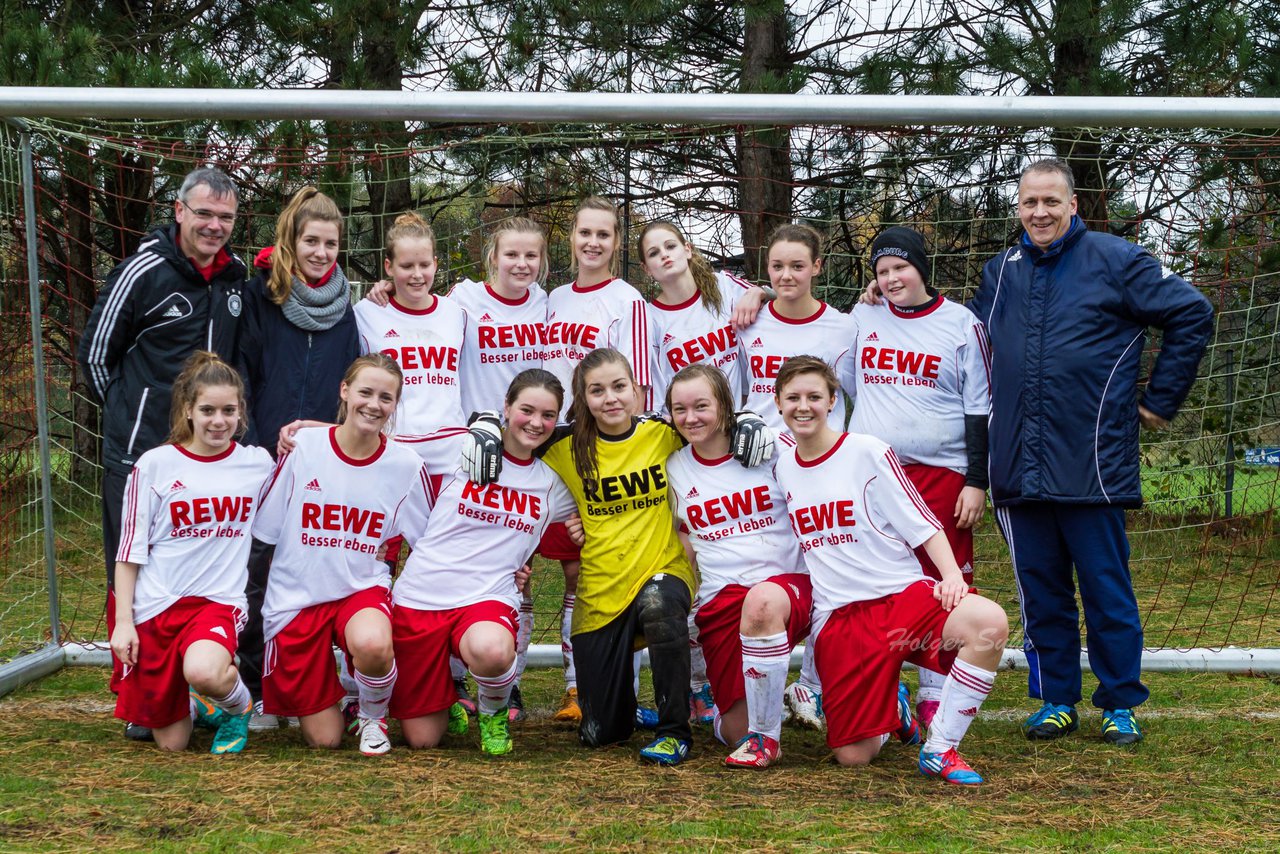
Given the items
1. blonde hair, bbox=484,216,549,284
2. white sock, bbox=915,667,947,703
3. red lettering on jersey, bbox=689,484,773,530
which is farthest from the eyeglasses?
white sock, bbox=915,667,947,703

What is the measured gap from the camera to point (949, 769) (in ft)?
10.5

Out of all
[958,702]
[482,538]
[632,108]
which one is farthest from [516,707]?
[632,108]

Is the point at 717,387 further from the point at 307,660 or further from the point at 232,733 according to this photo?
the point at 232,733

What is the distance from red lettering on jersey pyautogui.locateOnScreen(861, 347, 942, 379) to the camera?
3.88 meters

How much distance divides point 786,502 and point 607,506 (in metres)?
0.57

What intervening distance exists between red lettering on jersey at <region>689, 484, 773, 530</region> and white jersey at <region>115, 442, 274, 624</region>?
1421 mm

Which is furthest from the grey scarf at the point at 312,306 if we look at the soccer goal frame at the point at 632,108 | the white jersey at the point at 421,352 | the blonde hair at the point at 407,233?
the soccer goal frame at the point at 632,108

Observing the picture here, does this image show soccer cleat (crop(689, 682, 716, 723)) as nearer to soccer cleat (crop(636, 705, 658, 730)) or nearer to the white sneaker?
soccer cleat (crop(636, 705, 658, 730))

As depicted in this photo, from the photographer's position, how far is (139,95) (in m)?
4.25

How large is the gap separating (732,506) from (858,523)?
402 millimetres

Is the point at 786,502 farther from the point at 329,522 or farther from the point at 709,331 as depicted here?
the point at 329,522

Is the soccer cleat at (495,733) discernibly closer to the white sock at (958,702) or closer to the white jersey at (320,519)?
the white jersey at (320,519)

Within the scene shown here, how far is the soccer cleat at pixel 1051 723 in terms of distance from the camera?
12.2 feet

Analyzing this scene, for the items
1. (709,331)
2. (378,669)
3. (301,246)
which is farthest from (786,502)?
(301,246)
